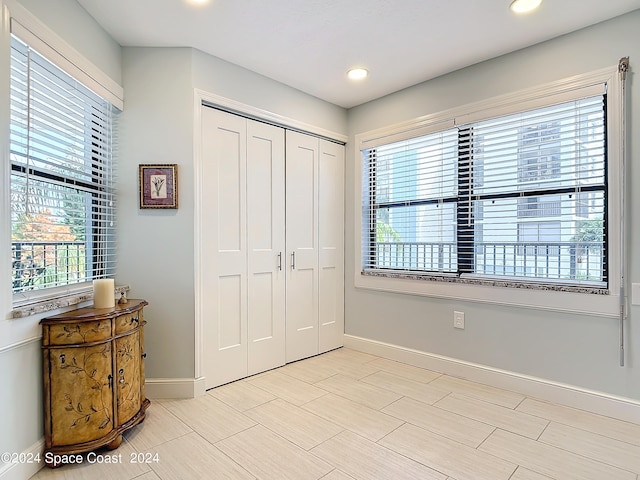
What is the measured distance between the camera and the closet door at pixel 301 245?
137 inches

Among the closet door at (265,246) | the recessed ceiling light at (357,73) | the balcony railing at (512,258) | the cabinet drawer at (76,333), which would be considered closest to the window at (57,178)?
the cabinet drawer at (76,333)

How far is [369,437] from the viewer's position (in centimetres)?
217

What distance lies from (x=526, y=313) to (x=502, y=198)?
2.96ft

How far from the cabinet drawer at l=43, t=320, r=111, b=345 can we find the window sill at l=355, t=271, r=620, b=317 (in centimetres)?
246

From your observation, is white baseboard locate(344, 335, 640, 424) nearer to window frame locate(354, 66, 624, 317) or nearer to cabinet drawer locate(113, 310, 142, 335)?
window frame locate(354, 66, 624, 317)

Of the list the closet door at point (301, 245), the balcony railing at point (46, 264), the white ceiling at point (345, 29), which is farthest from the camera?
the closet door at point (301, 245)

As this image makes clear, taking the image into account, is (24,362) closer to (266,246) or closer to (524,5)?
(266,246)

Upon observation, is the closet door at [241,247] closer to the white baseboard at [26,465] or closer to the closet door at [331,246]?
the closet door at [331,246]

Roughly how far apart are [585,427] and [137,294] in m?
3.12

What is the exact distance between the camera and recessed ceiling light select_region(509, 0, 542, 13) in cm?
216

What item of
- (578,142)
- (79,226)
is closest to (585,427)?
(578,142)

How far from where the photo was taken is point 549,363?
262cm

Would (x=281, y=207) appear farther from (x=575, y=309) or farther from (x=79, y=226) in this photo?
(x=575, y=309)

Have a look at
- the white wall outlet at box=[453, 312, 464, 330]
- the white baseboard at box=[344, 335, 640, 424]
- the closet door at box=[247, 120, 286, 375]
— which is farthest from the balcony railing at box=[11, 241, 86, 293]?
the white wall outlet at box=[453, 312, 464, 330]
